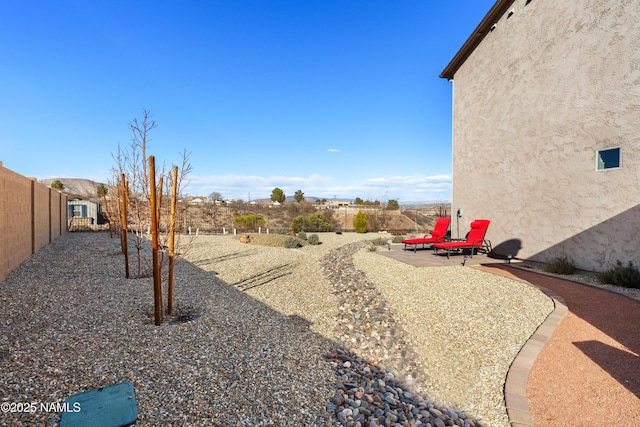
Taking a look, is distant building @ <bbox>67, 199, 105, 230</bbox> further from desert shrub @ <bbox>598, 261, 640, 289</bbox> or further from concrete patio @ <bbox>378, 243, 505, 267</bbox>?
desert shrub @ <bbox>598, 261, 640, 289</bbox>

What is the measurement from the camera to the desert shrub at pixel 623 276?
548 centimetres

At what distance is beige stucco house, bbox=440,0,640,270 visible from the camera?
6078 millimetres

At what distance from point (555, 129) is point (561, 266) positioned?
3.24 meters

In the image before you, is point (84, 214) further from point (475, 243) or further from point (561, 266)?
point (561, 266)

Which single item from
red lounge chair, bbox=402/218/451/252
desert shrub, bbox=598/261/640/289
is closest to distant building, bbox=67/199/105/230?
red lounge chair, bbox=402/218/451/252

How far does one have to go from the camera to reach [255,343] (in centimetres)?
359

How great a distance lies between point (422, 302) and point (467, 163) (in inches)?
269

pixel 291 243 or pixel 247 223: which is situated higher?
pixel 247 223

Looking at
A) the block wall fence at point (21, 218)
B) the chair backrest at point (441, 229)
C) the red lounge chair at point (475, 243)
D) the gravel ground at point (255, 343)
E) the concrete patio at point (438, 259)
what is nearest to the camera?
the gravel ground at point (255, 343)

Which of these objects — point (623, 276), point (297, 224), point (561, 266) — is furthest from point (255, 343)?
point (297, 224)

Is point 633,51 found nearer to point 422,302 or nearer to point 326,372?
point 422,302

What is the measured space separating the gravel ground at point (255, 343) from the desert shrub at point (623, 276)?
1.73 metres

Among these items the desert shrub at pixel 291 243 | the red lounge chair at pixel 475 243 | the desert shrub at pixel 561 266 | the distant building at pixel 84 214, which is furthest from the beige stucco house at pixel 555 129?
the distant building at pixel 84 214

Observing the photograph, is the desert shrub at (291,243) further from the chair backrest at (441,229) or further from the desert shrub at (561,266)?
the desert shrub at (561,266)
